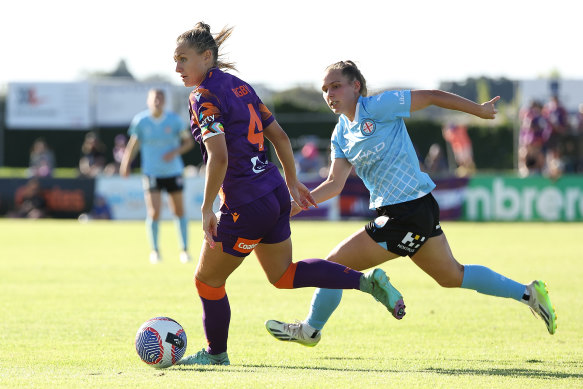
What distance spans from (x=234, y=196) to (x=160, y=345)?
1.08 m

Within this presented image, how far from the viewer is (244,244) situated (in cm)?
567

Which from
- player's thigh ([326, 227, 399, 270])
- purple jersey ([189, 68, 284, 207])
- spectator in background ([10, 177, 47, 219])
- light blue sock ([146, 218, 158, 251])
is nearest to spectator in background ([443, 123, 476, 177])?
spectator in background ([10, 177, 47, 219])

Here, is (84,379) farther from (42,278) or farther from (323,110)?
(323,110)

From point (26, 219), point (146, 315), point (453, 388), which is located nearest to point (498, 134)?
point (26, 219)

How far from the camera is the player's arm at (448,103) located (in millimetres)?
5980

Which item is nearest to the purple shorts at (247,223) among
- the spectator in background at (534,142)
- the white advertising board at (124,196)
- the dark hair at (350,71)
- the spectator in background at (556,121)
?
the dark hair at (350,71)

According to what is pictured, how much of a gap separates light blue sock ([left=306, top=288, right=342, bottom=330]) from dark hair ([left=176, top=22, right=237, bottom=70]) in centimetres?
175

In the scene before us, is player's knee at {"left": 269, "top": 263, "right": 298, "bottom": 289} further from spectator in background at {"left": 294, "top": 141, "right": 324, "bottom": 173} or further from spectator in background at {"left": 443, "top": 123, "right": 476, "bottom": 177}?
spectator in background at {"left": 443, "top": 123, "right": 476, "bottom": 177}

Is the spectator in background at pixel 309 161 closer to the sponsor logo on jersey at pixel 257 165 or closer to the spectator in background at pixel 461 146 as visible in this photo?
the spectator in background at pixel 461 146

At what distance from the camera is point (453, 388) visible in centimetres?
505

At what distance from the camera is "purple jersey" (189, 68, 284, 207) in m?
5.52

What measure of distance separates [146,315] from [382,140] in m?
3.09

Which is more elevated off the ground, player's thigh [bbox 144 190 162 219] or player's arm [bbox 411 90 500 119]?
player's arm [bbox 411 90 500 119]

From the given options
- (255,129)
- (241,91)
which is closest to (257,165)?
(255,129)
